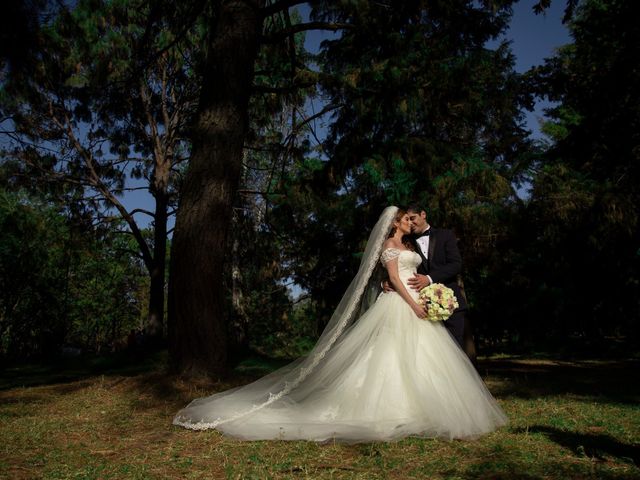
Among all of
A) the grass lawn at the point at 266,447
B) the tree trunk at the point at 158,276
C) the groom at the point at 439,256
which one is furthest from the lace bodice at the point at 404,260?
the tree trunk at the point at 158,276

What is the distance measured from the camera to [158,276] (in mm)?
16172

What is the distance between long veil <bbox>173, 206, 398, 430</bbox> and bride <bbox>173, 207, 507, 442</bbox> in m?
0.01

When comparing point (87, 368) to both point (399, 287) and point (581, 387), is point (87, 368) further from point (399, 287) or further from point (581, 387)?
point (581, 387)

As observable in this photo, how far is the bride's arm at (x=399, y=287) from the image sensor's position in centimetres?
533

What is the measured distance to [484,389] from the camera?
16.3 feet

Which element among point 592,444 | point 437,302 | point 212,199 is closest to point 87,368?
point 212,199

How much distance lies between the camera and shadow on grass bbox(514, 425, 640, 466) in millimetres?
3635

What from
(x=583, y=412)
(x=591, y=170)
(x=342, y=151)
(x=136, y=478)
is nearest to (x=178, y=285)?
(x=136, y=478)

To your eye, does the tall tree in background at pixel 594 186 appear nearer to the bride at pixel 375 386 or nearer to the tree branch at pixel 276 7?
the tree branch at pixel 276 7

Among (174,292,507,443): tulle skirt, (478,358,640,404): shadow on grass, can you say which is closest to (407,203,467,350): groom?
(174,292,507,443): tulle skirt

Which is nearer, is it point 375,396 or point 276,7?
point 375,396

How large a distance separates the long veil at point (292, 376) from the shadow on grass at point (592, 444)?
6.30 ft

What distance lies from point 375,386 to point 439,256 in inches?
77.0

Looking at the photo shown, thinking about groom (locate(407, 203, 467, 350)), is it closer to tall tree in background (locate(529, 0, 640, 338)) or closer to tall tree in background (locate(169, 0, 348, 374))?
tall tree in background (locate(169, 0, 348, 374))
